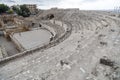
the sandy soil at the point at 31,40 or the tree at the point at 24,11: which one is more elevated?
the tree at the point at 24,11

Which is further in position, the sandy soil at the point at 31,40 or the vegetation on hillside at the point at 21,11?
the vegetation on hillside at the point at 21,11

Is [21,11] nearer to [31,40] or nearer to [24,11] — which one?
[24,11]

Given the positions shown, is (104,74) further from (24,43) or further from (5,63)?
(24,43)

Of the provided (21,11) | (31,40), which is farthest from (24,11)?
(31,40)

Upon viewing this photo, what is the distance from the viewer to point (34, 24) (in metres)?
31.7

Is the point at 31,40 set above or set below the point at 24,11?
below

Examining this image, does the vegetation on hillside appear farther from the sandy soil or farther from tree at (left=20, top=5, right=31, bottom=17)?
the sandy soil

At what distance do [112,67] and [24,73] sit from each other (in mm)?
4503

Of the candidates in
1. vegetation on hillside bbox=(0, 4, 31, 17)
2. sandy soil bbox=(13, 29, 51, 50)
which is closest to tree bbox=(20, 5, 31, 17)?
vegetation on hillside bbox=(0, 4, 31, 17)

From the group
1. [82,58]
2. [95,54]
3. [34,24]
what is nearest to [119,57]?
[95,54]

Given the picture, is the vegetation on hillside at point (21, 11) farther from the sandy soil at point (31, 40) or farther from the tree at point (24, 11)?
the sandy soil at point (31, 40)

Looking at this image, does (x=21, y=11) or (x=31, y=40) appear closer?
(x=31, y=40)

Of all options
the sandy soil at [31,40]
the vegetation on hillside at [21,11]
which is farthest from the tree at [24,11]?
the sandy soil at [31,40]

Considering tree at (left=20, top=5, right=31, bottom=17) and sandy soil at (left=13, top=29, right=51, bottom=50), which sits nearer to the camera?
sandy soil at (left=13, top=29, right=51, bottom=50)
